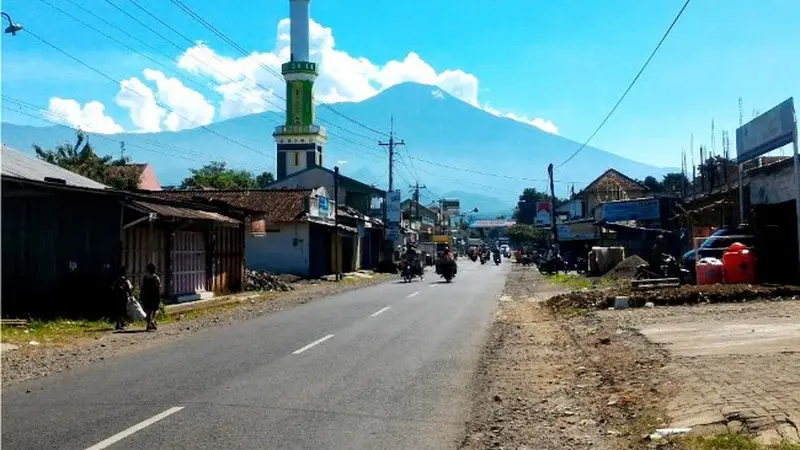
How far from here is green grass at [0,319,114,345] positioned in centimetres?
1652

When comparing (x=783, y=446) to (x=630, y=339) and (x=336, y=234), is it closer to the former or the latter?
(x=630, y=339)

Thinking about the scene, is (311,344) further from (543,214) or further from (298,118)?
(543,214)

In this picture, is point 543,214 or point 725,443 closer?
point 725,443

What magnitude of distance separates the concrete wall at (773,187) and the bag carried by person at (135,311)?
59.8ft

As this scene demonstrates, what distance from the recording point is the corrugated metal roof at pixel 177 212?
71.6ft

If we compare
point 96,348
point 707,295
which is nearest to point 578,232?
point 707,295

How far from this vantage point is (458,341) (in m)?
15.2

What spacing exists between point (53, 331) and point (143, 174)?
42760 millimetres

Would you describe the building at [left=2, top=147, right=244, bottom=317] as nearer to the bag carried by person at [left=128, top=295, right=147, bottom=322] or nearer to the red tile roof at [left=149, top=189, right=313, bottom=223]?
the bag carried by person at [left=128, top=295, right=147, bottom=322]

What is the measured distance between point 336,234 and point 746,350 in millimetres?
38182

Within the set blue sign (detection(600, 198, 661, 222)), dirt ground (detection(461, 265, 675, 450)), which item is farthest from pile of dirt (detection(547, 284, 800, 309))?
blue sign (detection(600, 198, 661, 222))

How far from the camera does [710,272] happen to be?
22.4 metres

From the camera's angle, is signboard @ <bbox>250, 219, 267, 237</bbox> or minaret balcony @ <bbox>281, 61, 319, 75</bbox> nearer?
signboard @ <bbox>250, 219, 267, 237</bbox>

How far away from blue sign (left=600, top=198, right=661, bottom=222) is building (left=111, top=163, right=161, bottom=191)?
31.5 metres
